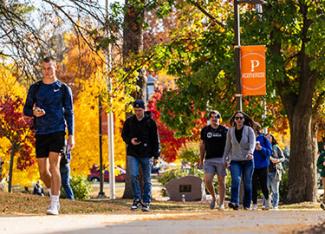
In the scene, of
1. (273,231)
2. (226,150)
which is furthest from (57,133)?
(226,150)

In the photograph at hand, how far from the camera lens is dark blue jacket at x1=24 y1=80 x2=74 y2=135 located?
13.3m

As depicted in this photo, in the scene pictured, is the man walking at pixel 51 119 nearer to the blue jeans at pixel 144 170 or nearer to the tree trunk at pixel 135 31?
the blue jeans at pixel 144 170

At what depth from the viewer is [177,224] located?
37.3ft

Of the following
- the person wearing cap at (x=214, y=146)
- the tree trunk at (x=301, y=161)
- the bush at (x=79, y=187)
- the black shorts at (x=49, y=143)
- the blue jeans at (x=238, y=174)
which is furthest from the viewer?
the bush at (x=79, y=187)

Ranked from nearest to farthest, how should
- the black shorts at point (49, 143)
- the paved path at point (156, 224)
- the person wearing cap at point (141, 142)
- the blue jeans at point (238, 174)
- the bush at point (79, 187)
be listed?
the paved path at point (156, 224), the black shorts at point (49, 143), the person wearing cap at point (141, 142), the blue jeans at point (238, 174), the bush at point (79, 187)

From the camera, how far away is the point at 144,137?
53.5 ft

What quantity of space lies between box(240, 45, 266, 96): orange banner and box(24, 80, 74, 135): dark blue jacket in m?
11.5

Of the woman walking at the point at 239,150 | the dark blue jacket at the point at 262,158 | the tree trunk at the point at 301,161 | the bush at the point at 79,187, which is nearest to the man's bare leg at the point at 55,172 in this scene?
the woman walking at the point at 239,150

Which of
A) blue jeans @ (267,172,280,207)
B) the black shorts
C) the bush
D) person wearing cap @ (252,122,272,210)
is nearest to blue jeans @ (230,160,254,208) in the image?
person wearing cap @ (252,122,272,210)

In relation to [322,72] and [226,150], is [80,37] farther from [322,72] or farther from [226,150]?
[322,72]

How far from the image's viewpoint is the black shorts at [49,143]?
13234mm

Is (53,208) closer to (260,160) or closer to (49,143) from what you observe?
(49,143)

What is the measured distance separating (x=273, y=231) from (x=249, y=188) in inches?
327

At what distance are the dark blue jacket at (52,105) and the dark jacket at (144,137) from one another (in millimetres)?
3007
